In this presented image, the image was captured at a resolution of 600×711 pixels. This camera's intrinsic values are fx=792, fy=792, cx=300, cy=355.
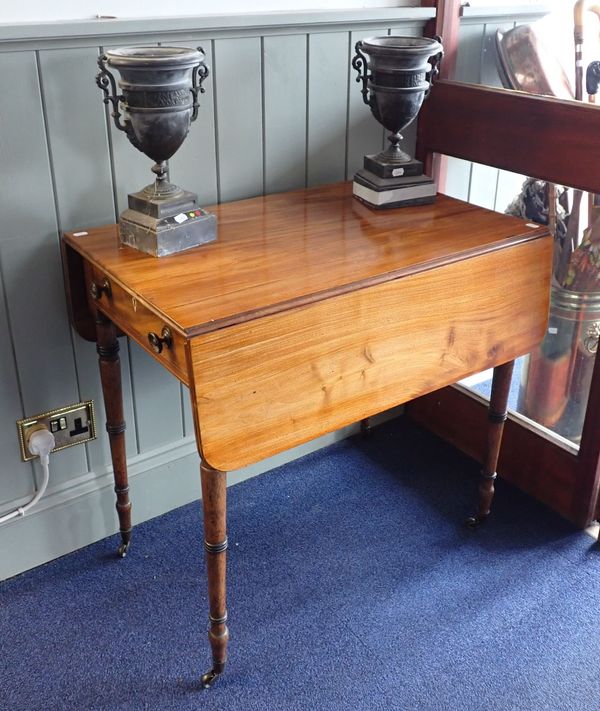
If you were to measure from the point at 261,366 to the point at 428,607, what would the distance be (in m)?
0.77

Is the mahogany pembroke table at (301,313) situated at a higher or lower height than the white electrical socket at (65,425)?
higher

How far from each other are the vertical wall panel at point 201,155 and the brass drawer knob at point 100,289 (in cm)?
34

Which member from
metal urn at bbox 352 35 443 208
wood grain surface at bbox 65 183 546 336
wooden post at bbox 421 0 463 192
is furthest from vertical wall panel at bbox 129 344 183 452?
wooden post at bbox 421 0 463 192

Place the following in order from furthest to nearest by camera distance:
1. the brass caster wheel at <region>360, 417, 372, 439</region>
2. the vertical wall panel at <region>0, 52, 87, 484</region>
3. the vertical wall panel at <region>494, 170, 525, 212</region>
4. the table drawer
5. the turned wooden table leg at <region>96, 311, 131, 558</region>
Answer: the brass caster wheel at <region>360, 417, 372, 439</region> → the vertical wall panel at <region>494, 170, 525, 212</region> → the turned wooden table leg at <region>96, 311, 131, 558</region> → the vertical wall panel at <region>0, 52, 87, 484</region> → the table drawer

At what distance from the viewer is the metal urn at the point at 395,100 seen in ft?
5.31

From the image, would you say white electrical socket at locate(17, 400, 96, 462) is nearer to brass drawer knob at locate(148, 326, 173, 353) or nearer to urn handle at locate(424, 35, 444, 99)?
brass drawer knob at locate(148, 326, 173, 353)

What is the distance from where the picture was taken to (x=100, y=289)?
1480 mm

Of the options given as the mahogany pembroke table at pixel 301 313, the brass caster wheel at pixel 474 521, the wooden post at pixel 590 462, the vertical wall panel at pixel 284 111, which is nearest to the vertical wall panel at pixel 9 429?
the mahogany pembroke table at pixel 301 313

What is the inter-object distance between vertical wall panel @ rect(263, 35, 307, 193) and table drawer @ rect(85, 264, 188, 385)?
0.54 m

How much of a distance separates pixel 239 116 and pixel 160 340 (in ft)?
2.28

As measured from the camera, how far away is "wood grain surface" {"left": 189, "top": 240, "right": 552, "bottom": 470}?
1259 millimetres

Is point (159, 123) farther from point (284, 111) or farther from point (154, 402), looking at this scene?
point (154, 402)

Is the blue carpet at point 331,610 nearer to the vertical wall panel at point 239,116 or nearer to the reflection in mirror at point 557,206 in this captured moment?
the reflection in mirror at point 557,206

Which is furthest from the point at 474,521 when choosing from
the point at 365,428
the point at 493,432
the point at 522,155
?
the point at 522,155
